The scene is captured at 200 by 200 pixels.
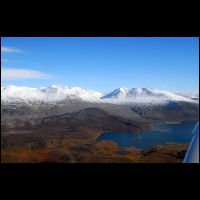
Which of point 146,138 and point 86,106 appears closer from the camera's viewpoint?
point 146,138

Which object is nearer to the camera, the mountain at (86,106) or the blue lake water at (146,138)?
the blue lake water at (146,138)

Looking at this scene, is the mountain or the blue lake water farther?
the mountain
